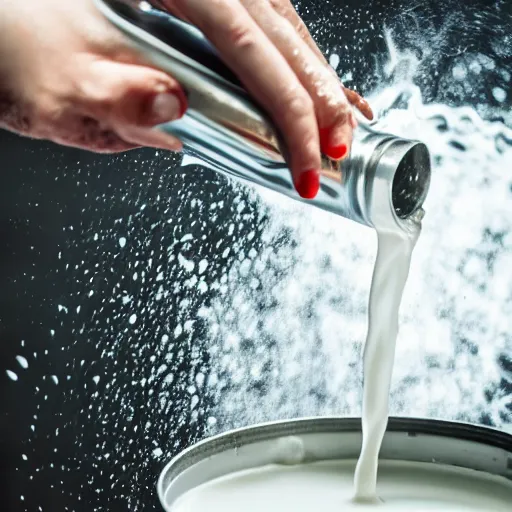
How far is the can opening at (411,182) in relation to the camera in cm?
65

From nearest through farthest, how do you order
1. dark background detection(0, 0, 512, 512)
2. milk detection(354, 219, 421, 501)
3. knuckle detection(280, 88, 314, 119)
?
knuckle detection(280, 88, 314, 119) < milk detection(354, 219, 421, 501) < dark background detection(0, 0, 512, 512)

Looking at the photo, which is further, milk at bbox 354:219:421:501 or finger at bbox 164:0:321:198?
milk at bbox 354:219:421:501

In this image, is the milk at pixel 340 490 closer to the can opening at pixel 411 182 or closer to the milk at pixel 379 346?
the milk at pixel 379 346

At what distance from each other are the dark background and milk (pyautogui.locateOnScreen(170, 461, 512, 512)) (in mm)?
410

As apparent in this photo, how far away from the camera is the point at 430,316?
116 cm

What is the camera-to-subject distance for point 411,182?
0.66 m

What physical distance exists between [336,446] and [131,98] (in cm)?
38

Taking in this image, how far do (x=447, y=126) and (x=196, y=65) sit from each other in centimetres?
62

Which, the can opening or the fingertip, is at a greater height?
the can opening

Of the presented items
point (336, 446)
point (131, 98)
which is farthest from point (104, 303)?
point (131, 98)

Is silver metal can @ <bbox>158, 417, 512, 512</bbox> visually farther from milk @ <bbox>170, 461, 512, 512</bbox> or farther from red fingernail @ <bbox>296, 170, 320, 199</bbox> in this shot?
red fingernail @ <bbox>296, 170, 320, 199</bbox>

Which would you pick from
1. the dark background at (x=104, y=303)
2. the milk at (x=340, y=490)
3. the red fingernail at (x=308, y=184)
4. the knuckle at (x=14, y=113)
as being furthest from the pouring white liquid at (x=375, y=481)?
the dark background at (x=104, y=303)

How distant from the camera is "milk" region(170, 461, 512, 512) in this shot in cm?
73

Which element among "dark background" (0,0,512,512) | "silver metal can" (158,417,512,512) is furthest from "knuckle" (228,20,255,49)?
"dark background" (0,0,512,512)
